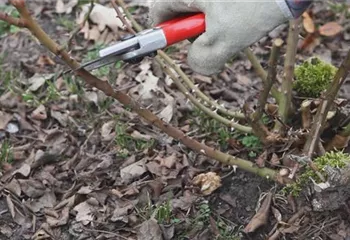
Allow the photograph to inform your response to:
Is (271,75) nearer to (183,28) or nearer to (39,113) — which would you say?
(183,28)

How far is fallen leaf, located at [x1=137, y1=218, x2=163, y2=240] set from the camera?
7.37ft

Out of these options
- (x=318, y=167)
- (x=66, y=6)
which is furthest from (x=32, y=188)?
(x=66, y=6)

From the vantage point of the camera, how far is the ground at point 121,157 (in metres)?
2.30

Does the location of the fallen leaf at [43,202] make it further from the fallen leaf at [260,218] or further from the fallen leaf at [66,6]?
the fallen leaf at [66,6]

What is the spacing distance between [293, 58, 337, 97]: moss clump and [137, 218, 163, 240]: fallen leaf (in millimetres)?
792

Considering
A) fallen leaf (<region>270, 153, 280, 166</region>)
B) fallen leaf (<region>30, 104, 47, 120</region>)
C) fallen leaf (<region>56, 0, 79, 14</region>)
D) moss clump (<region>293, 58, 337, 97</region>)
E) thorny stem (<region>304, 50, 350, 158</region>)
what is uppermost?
thorny stem (<region>304, 50, 350, 158</region>)

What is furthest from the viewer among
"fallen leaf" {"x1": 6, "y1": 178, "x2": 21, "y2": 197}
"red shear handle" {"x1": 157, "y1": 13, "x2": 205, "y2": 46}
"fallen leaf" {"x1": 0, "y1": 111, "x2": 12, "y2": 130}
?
"fallen leaf" {"x1": 0, "y1": 111, "x2": 12, "y2": 130}

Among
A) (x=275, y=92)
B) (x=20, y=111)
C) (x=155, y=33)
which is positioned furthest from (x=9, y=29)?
(x=155, y=33)

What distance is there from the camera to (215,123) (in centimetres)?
265

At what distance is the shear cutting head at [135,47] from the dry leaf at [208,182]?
81 cm

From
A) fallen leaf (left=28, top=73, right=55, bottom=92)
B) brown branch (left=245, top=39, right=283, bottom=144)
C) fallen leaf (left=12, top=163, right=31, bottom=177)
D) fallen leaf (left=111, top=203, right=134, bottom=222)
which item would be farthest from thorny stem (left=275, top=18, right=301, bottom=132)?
fallen leaf (left=28, top=73, right=55, bottom=92)

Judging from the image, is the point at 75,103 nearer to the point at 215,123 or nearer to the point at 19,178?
the point at 19,178

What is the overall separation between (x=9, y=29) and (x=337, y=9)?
174cm

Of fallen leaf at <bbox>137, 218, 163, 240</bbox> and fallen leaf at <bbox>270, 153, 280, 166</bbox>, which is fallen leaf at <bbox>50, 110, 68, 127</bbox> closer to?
fallen leaf at <bbox>137, 218, 163, 240</bbox>
